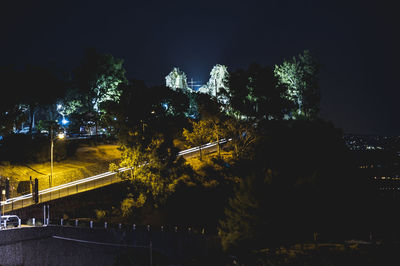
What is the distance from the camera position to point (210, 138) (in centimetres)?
5278

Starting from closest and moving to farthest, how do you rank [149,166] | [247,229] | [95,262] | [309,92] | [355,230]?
1. [95,262]
2. [247,229]
3. [149,166]
4. [355,230]
5. [309,92]

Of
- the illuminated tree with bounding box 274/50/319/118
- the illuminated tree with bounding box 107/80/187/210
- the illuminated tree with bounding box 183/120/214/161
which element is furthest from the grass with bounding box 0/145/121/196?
the illuminated tree with bounding box 274/50/319/118

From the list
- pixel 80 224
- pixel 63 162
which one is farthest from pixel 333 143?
pixel 80 224

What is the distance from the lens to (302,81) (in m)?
71.7

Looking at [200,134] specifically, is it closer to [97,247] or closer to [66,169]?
[66,169]

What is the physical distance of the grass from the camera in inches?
1392

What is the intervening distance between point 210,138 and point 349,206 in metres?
17.7

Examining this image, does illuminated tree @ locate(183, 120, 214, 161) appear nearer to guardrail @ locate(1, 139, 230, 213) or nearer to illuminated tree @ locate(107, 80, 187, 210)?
illuminated tree @ locate(107, 80, 187, 210)

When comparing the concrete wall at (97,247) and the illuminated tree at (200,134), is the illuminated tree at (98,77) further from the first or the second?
the concrete wall at (97,247)

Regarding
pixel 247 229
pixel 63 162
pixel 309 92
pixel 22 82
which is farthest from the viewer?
pixel 309 92

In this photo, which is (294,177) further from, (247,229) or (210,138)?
(210,138)

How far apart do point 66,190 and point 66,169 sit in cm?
831

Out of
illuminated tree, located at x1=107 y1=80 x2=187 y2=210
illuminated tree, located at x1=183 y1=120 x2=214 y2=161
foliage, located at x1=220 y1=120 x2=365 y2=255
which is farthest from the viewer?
illuminated tree, located at x1=183 y1=120 x2=214 y2=161

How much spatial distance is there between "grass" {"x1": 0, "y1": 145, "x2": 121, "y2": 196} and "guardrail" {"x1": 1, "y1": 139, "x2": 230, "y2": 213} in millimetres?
650
